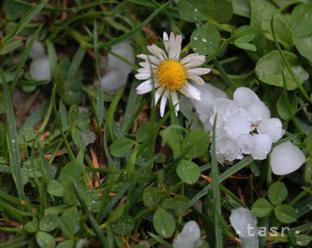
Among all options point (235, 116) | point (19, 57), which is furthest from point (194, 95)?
point (19, 57)

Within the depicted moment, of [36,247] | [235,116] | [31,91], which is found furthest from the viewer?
[31,91]

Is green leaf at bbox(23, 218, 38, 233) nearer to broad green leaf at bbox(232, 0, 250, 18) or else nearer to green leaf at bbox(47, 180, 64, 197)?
green leaf at bbox(47, 180, 64, 197)

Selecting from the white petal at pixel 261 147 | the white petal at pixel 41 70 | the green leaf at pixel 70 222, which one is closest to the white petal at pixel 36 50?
the white petal at pixel 41 70

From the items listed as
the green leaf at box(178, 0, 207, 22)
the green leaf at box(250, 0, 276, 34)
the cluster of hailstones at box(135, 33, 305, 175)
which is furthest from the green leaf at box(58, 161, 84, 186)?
the green leaf at box(250, 0, 276, 34)

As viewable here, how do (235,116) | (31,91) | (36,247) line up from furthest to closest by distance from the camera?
(31,91) → (235,116) → (36,247)

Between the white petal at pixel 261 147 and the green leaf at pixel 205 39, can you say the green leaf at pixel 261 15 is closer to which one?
the green leaf at pixel 205 39

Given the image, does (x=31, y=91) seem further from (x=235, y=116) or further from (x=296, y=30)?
(x=296, y=30)

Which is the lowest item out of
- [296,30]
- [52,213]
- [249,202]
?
[249,202]

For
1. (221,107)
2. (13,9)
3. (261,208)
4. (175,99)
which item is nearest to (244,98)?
(221,107)
